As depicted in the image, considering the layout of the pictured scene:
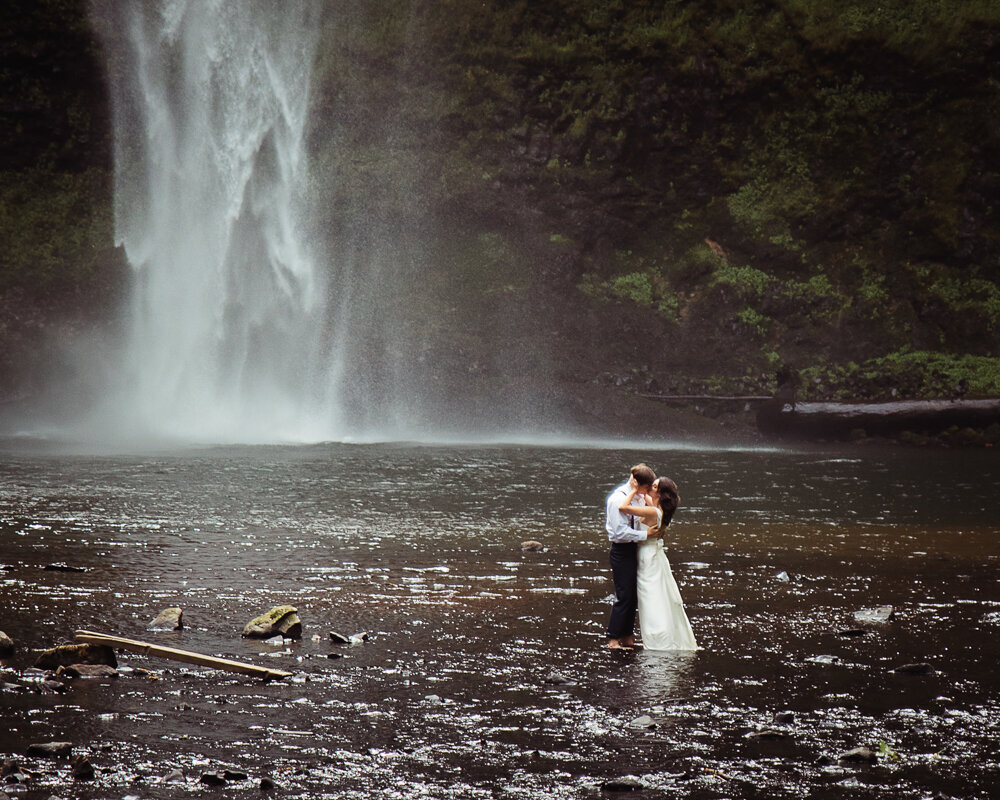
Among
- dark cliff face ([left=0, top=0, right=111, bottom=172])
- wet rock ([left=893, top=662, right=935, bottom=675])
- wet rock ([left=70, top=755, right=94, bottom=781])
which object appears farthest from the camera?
dark cliff face ([left=0, top=0, right=111, bottom=172])

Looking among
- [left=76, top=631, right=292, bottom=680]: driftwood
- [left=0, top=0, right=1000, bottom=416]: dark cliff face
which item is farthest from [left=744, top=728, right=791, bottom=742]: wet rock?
[left=0, top=0, right=1000, bottom=416]: dark cliff face

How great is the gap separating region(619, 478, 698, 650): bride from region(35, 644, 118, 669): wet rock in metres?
3.83

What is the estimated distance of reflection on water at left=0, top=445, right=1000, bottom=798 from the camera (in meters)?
5.59

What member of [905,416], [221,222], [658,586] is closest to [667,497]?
[658,586]

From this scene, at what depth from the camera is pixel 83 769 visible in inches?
206

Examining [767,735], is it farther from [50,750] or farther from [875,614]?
[50,750]

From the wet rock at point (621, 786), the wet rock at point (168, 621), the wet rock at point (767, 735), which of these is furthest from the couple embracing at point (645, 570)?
the wet rock at point (168, 621)

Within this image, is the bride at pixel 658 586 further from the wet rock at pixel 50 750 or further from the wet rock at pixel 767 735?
the wet rock at pixel 50 750

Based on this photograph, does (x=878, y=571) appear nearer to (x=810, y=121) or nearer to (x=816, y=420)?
(x=816, y=420)

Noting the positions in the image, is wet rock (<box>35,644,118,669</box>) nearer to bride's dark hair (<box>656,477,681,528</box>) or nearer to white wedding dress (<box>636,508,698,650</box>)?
white wedding dress (<box>636,508,698,650</box>)

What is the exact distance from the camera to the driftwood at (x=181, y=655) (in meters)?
7.03

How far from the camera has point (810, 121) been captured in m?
42.9

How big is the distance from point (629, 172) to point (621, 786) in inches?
1541

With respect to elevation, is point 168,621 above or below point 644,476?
below
